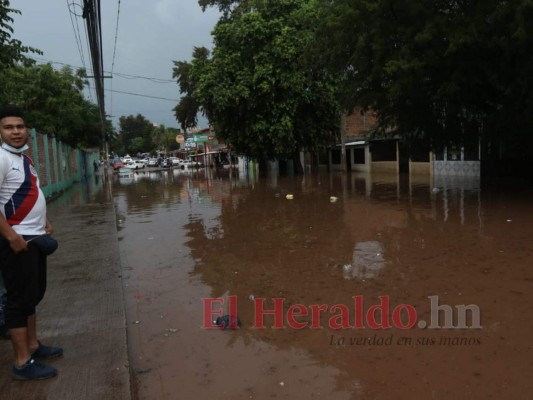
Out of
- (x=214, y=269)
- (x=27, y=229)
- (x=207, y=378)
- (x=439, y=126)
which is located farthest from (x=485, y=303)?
(x=439, y=126)

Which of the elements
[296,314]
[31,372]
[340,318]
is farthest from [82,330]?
[340,318]

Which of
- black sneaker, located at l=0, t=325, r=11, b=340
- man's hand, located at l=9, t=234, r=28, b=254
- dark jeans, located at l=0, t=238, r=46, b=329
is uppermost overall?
A: man's hand, located at l=9, t=234, r=28, b=254

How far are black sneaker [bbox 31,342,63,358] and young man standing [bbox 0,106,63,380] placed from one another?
0.78 feet

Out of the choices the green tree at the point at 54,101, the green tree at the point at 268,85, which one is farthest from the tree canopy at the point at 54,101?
the green tree at the point at 268,85

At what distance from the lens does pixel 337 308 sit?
16.3 ft

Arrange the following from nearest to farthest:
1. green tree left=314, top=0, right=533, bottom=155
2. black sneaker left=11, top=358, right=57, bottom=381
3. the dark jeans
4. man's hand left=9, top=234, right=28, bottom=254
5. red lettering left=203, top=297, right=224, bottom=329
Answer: man's hand left=9, top=234, right=28, bottom=254
the dark jeans
black sneaker left=11, top=358, right=57, bottom=381
red lettering left=203, top=297, right=224, bottom=329
green tree left=314, top=0, right=533, bottom=155

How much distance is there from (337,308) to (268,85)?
20.7 meters

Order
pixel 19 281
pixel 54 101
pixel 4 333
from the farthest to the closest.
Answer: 1. pixel 54 101
2. pixel 4 333
3. pixel 19 281

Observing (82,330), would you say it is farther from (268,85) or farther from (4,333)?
(268,85)

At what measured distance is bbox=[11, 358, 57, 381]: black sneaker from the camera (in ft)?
10.7

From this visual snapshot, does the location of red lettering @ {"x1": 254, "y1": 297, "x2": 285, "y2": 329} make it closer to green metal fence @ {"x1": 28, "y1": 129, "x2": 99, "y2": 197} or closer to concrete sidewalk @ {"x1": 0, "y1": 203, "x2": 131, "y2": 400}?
concrete sidewalk @ {"x1": 0, "y1": 203, "x2": 131, "y2": 400}

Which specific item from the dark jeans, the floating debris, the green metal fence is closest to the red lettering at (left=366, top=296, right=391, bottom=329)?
the floating debris

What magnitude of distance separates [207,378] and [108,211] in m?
10.6

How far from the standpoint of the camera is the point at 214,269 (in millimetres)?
6754
